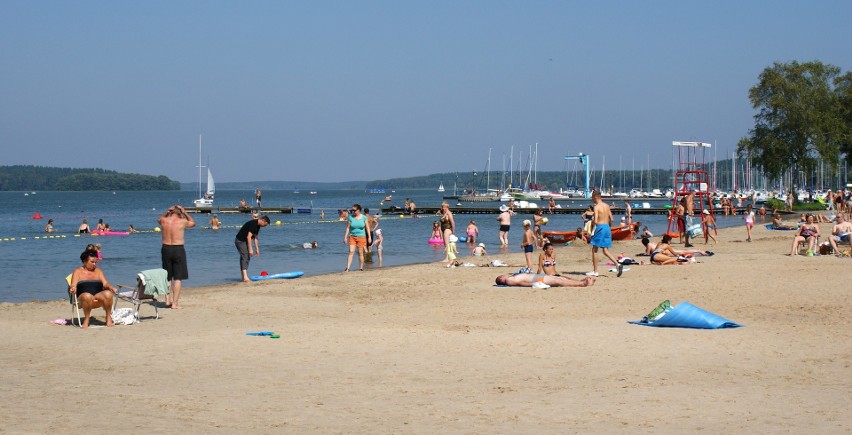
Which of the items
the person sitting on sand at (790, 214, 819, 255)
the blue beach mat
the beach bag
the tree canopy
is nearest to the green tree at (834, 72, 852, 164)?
the tree canopy

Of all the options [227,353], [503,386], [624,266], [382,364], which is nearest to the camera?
[503,386]

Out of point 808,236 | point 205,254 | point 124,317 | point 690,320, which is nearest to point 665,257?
point 808,236

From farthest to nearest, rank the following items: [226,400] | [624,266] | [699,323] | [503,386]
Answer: [624,266], [699,323], [503,386], [226,400]

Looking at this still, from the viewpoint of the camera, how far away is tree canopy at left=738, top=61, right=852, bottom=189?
183 ft

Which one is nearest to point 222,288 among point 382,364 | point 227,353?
point 227,353

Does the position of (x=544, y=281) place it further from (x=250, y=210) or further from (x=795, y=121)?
(x=250, y=210)

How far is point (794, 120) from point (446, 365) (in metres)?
52.1

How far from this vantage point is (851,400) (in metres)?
7.77

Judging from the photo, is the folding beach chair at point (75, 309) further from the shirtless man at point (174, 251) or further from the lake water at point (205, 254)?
the lake water at point (205, 254)

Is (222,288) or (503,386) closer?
(503,386)

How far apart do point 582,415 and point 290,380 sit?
2.95 metres

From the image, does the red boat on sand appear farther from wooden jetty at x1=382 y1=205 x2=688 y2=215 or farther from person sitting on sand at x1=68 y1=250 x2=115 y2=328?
wooden jetty at x1=382 y1=205 x2=688 y2=215

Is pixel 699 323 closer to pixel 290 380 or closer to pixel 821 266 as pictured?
pixel 290 380

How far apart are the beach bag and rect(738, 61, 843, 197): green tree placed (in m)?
50.7
